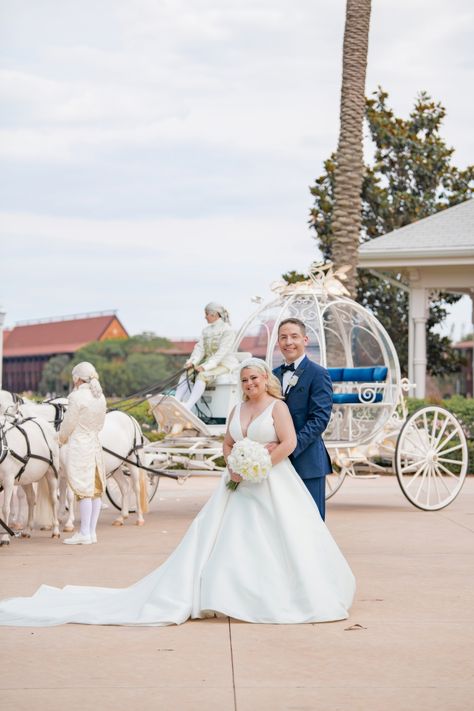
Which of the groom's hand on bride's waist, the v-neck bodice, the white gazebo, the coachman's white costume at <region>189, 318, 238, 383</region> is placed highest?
the white gazebo

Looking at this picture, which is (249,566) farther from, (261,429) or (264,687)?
(264,687)

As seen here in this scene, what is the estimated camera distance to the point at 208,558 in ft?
24.5

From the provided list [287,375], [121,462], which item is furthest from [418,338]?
[287,375]

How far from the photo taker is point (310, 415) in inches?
328

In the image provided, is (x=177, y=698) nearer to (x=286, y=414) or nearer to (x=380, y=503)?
(x=286, y=414)

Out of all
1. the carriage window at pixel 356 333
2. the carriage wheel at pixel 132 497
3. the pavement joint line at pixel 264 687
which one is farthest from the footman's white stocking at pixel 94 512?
the pavement joint line at pixel 264 687

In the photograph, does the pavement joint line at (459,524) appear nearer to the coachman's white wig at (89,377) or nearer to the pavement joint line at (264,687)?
the coachman's white wig at (89,377)

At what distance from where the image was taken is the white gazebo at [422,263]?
23.7m

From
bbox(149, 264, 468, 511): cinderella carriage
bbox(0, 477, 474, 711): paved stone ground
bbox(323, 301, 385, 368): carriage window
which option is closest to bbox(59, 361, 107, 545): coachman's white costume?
bbox(0, 477, 474, 711): paved stone ground

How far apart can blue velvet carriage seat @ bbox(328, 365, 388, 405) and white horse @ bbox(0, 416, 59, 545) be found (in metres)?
3.74

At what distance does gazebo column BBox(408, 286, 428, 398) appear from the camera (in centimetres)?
2397

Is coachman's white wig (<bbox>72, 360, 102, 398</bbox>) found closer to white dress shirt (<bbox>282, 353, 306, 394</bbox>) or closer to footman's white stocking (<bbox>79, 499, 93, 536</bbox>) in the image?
footman's white stocking (<bbox>79, 499, 93, 536</bbox>)

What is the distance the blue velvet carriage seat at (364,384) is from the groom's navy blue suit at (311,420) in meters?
5.39

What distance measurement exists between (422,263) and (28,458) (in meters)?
14.3
